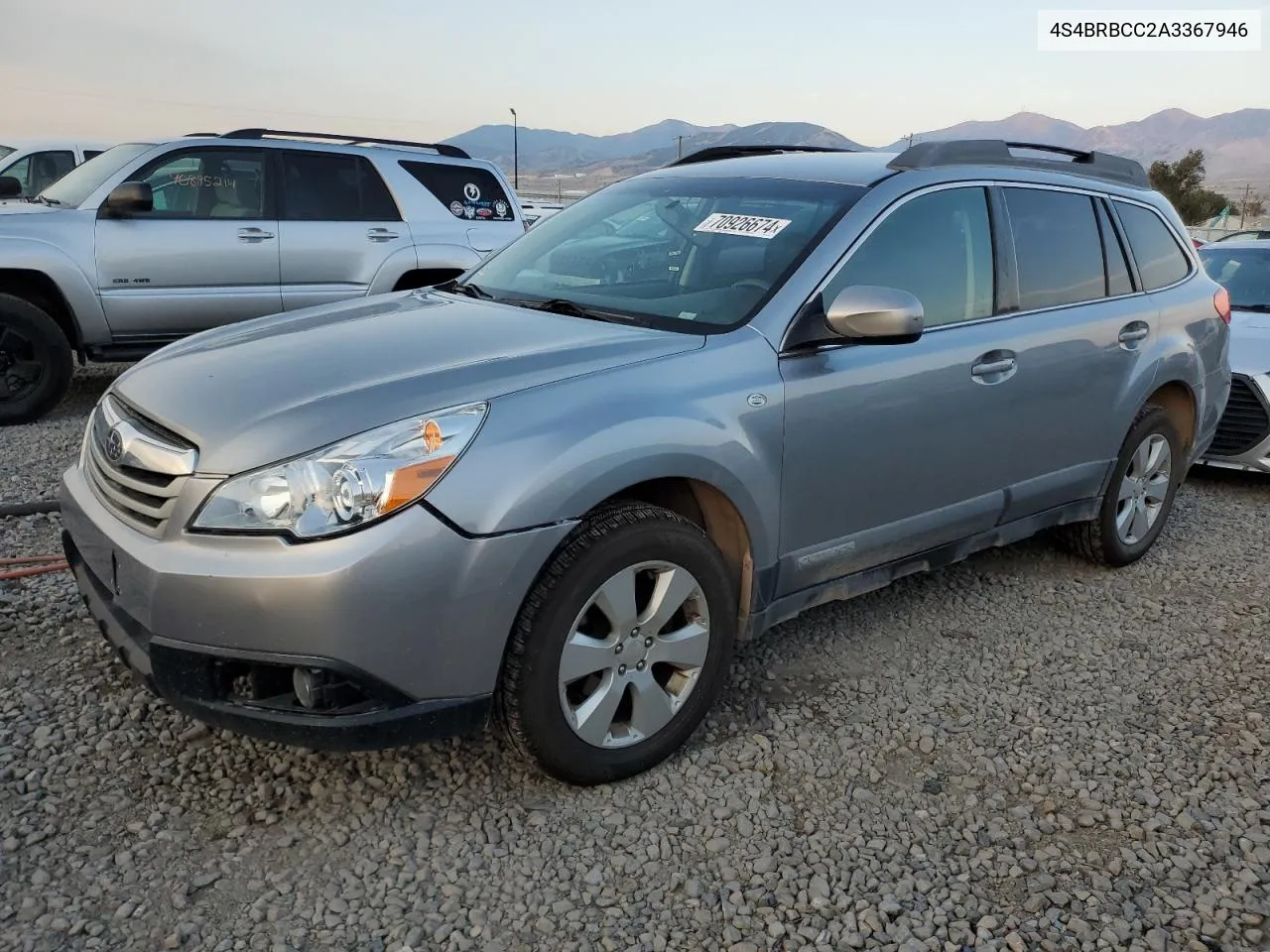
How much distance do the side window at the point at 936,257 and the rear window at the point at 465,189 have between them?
4.99 meters

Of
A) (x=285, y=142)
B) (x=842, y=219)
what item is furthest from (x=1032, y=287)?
(x=285, y=142)

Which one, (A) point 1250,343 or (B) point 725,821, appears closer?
(B) point 725,821

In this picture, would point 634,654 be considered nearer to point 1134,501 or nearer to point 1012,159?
point 1012,159

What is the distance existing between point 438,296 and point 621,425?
1328 mm

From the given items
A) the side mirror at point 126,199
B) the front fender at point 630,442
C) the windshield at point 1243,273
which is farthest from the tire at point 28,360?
the windshield at point 1243,273

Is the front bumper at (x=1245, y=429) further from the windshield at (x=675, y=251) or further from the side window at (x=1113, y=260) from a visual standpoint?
the windshield at (x=675, y=251)

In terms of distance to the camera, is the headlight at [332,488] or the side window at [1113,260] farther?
the side window at [1113,260]

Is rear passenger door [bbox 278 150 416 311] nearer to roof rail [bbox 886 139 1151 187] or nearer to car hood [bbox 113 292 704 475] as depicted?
car hood [bbox 113 292 704 475]

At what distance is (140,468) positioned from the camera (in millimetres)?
2518

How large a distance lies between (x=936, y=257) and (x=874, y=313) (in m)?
0.74

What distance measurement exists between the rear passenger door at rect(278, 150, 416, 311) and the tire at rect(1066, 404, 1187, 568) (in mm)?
4983

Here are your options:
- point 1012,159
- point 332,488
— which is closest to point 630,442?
point 332,488

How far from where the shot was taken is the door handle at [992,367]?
3467mm

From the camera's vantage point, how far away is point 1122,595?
4.36 meters
